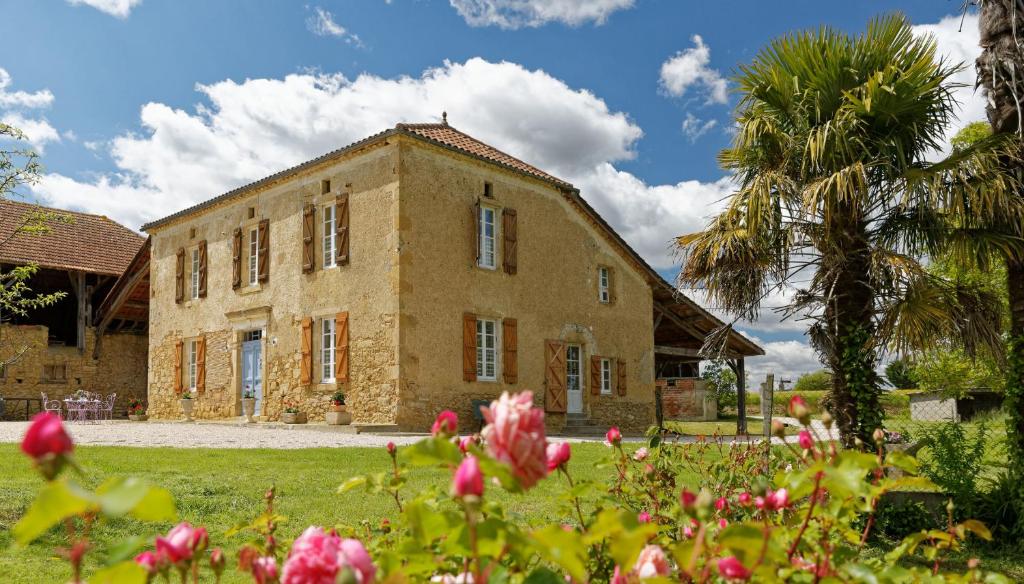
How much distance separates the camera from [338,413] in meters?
14.4

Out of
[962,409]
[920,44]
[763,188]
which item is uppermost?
[920,44]

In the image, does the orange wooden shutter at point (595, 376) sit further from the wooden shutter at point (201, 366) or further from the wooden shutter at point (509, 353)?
the wooden shutter at point (201, 366)

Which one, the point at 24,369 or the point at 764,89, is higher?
the point at 764,89

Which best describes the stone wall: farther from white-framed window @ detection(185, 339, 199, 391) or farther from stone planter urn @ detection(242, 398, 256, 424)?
stone planter urn @ detection(242, 398, 256, 424)

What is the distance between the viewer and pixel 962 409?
21.0m

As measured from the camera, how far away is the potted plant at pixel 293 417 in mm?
15188

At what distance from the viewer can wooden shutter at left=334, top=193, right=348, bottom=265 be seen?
15.0 m

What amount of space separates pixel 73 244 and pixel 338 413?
1389cm

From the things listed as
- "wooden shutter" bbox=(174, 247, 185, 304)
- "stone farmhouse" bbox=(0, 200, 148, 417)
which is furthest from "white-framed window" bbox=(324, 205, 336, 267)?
"stone farmhouse" bbox=(0, 200, 148, 417)

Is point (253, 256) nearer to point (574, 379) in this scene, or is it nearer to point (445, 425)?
point (574, 379)

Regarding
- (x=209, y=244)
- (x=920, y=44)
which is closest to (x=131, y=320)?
(x=209, y=244)

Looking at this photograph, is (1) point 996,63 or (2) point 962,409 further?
(2) point 962,409

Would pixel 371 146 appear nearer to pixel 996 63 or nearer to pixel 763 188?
pixel 763 188

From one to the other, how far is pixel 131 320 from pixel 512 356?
1402 cm
